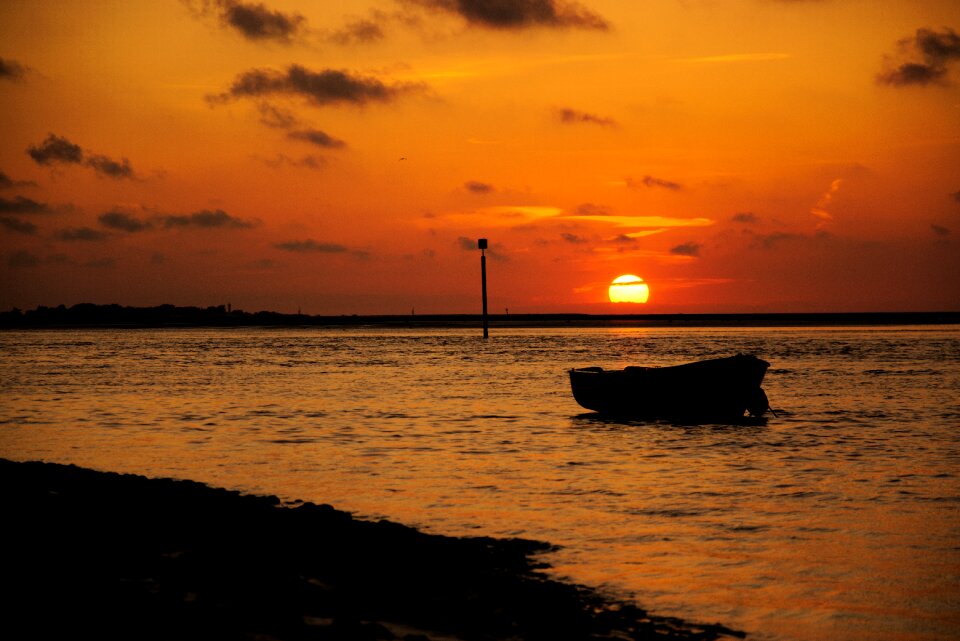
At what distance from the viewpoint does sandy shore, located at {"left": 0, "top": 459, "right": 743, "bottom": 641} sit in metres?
9.29

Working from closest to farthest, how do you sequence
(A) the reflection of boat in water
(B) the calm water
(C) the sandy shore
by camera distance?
(C) the sandy shore, (B) the calm water, (A) the reflection of boat in water

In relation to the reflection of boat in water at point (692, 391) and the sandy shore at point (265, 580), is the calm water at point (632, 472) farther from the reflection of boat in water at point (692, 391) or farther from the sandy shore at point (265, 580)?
the sandy shore at point (265, 580)

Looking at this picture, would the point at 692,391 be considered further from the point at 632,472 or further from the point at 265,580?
the point at 265,580

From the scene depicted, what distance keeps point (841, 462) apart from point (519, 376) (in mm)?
34958

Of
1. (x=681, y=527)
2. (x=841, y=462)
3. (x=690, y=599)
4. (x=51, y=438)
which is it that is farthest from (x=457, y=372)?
(x=690, y=599)

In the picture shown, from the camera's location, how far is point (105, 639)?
838 centimetres

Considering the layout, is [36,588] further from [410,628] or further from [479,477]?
[479,477]

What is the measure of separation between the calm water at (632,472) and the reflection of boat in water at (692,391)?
3.35 feet

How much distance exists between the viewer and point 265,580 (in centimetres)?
1123

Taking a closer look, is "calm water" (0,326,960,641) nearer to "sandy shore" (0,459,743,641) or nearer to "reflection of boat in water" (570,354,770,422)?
"reflection of boat in water" (570,354,770,422)

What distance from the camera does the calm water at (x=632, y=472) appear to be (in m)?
12.6

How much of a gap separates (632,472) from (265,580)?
1222 centimetres

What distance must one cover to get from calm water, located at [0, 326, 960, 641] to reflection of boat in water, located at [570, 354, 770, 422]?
1.02 metres

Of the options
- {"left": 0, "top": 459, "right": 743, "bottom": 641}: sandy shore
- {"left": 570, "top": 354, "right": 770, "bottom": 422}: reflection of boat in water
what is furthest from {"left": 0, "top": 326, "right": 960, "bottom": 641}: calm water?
{"left": 0, "top": 459, "right": 743, "bottom": 641}: sandy shore
